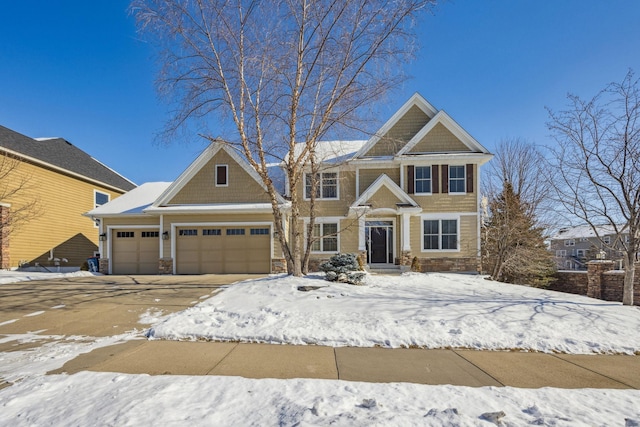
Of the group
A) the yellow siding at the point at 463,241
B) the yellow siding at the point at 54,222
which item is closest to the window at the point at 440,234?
the yellow siding at the point at 463,241

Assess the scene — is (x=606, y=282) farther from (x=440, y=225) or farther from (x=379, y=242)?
(x=379, y=242)

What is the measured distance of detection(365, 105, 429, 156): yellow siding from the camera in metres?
16.9

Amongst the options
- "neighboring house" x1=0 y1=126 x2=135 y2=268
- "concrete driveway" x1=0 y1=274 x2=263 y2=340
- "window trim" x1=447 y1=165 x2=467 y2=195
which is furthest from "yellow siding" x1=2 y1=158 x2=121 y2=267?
"window trim" x1=447 y1=165 x2=467 y2=195

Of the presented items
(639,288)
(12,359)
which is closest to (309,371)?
(12,359)

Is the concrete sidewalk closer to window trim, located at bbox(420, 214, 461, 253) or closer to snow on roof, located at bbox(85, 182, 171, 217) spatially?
window trim, located at bbox(420, 214, 461, 253)

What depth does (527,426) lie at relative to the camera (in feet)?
9.26

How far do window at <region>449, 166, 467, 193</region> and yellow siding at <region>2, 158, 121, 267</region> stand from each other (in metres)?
21.9

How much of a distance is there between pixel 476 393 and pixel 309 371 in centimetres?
200

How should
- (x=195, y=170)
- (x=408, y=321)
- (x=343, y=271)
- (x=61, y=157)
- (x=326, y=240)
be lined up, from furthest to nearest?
(x=61, y=157) → (x=326, y=240) → (x=195, y=170) → (x=343, y=271) → (x=408, y=321)

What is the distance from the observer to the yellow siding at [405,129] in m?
16.9

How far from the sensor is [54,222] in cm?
1848

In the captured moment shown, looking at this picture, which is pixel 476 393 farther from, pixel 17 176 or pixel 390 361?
pixel 17 176

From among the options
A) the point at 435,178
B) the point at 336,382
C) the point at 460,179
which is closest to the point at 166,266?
the point at 336,382

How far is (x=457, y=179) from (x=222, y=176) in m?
11.8
